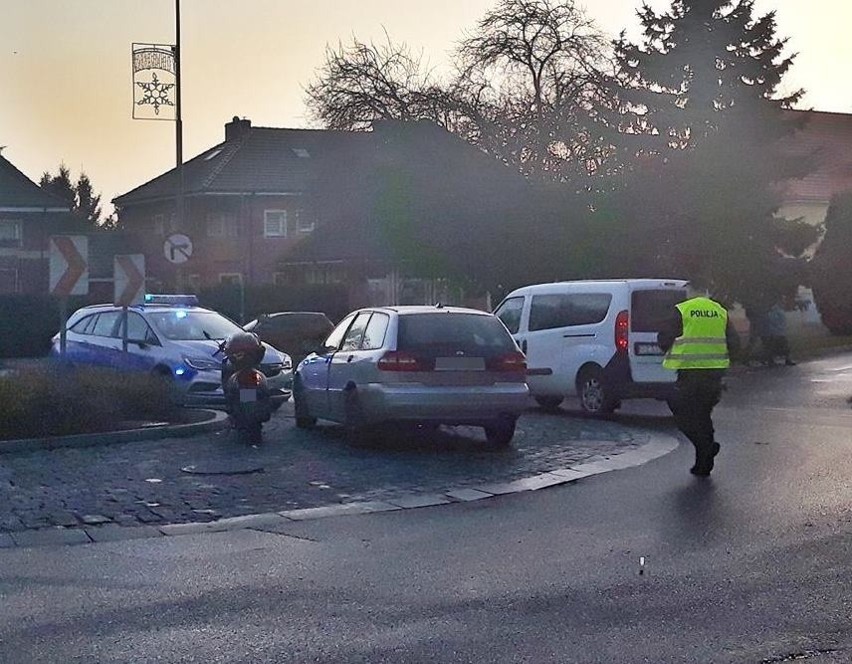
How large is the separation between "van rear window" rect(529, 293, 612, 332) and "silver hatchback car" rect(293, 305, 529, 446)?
14.3 feet

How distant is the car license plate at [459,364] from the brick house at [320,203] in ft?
60.1

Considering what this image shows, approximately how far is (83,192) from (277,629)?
4178 inches

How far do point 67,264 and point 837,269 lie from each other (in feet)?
111

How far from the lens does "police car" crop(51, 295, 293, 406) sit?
18453mm

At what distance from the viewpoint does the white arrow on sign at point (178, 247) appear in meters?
24.8

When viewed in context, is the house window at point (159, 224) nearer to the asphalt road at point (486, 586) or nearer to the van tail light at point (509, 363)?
the van tail light at point (509, 363)

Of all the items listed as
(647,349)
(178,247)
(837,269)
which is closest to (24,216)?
(837,269)

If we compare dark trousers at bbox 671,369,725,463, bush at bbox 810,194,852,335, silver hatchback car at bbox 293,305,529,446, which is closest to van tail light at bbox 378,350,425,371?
silver hatchback car at bbox 293,305,529,446

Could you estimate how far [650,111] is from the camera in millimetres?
41781

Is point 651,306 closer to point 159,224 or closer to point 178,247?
point 178,247

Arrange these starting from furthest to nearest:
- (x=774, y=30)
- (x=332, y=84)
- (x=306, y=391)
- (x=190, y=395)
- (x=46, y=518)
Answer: (x=332, y=84)
(x=774, y=30)
(x=190, y=395)
(x=306, y=391)
(x=46, y=518)

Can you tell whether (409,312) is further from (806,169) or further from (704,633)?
(806,169)

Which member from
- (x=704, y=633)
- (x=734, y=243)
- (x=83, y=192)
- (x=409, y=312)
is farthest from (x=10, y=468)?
(x=83, y=192)

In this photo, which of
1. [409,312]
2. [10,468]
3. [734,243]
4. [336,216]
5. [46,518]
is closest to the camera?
[46,518]
